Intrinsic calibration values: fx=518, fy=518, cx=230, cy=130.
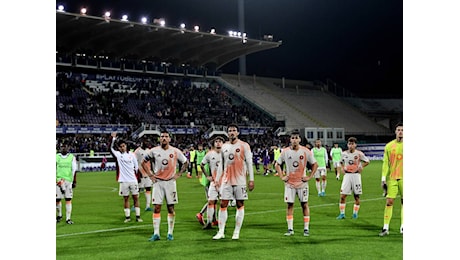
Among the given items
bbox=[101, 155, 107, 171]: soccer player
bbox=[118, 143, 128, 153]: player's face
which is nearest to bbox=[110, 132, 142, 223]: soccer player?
bbox=[118, 143, 128, 153]: player's face

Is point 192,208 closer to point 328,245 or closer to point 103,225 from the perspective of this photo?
point 103,225

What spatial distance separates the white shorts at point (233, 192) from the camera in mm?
10230

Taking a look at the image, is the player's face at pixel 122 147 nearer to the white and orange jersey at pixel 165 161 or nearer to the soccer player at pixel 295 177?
the white and orange jersey at pixel 165 161

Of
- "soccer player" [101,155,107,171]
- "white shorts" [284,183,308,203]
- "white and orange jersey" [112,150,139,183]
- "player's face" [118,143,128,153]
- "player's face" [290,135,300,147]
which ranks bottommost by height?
"soccer player" [101,155,107,171]

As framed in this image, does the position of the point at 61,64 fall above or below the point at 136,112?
above

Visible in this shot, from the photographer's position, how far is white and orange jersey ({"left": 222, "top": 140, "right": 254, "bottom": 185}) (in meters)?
10.3

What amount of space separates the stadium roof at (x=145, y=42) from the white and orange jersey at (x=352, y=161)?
113ft

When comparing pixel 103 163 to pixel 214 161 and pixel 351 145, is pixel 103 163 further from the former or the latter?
pixel 351 145

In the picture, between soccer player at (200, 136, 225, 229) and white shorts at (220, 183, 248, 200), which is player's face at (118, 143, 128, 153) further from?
white shorts at (220, 183, 248, 200)

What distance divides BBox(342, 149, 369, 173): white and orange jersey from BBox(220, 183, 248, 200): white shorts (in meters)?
4.14

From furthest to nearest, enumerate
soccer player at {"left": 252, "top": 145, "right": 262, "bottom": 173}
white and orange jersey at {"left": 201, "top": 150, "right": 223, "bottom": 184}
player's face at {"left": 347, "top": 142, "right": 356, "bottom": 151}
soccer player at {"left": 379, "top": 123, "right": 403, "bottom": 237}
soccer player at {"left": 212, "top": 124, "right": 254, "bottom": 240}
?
soccer player at {"left": 252, "top": 145, "right": 262, "bottom": 173} → player's face at {"left": 347, "top": 142, "right": 356, "bottom": 151} → white and orange jersey at {"left": 201, "top": 150, "right": 223, "bottom": 184} → soccer player at {"left": 212, "top": 124, "right": 254, "bottom": 240} → soccer player at {"left": 379, "top": 123, "right": 403, "bottom": 237}
